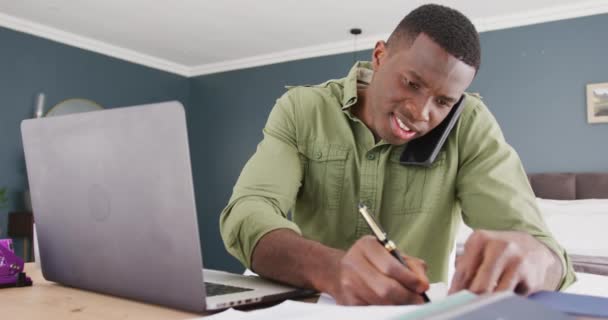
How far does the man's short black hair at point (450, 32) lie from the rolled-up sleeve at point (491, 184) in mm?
181

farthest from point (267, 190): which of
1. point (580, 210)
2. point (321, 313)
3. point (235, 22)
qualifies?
point (235, 22)

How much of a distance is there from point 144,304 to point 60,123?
0.31 meters

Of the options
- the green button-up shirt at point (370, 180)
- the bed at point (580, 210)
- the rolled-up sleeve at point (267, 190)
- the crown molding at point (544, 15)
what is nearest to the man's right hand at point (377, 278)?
the rolled-up sleeve at point (267, 190)

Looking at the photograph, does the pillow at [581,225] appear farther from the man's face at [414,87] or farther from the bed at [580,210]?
the man's face at [414,87]

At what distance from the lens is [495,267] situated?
2.13ft

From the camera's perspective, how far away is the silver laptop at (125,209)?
0.65 m

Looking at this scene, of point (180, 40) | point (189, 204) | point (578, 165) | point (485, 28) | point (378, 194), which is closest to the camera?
point (189, 204)

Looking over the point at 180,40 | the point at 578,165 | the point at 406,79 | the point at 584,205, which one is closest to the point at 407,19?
the point at 406,79

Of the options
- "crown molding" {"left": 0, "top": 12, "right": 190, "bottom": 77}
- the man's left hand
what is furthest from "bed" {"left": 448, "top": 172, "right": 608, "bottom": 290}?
"crown molding" {"left": 0, "top": 12, "right": 190, "bottom": 77}

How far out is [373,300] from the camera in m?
0.67

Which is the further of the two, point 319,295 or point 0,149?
point 0,149

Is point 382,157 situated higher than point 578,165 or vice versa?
point 382,157

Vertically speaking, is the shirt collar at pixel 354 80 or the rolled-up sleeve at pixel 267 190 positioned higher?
the shirt collar at pixel 354 80

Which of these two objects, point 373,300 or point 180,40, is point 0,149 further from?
point 373,300
